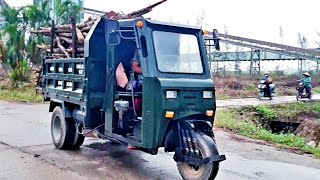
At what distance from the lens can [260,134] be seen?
10.1 m

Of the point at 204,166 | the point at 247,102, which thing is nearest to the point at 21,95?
the point at 247,102

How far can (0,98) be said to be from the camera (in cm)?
Result: 2033

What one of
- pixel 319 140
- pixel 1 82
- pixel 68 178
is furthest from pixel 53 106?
pixel 1 82

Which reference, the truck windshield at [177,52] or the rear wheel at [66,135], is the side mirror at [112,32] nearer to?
the truck windshield at [177,52]

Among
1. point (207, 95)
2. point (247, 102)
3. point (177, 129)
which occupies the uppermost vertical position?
point (207, 95)

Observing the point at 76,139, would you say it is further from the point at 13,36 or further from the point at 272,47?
the point at 272,47

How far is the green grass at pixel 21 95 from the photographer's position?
743 inches

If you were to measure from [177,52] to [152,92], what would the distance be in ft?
2.87

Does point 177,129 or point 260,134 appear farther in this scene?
point 260,134

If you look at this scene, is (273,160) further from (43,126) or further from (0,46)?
(0,46)

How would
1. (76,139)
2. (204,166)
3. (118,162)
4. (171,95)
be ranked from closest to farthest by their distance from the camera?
(204,166)
(171,95)
(118,162)
(76,139)

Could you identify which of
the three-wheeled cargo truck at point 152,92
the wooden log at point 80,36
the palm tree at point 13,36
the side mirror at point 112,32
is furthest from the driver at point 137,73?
the palm tree at point 13,36

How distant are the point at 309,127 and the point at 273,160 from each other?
529 cm

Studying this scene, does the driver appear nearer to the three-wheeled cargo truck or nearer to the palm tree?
the three-wheeled cargo truck
